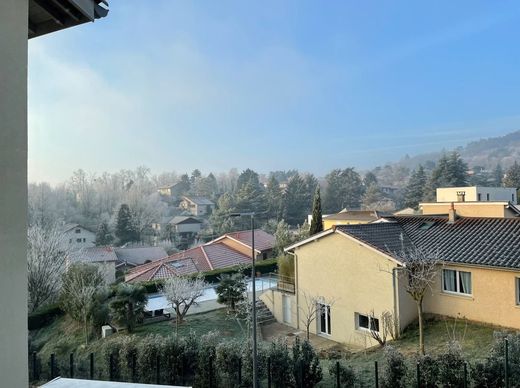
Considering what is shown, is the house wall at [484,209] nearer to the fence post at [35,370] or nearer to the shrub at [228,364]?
the shrub at [228,364]

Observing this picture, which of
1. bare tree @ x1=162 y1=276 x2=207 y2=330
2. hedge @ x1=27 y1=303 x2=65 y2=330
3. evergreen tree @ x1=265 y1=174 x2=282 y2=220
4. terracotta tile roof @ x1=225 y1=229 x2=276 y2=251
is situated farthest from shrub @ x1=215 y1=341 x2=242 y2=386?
evergreen tree @ x1=265 y1=174 x2=282 y2=220

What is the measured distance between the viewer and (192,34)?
80.6 feet

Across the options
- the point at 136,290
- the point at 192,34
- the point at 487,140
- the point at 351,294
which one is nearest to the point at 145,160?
the point at 192,34

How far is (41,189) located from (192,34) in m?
46.3

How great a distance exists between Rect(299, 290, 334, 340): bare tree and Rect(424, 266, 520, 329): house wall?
15.4 ft

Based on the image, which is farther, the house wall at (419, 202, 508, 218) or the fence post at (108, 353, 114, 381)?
the house wall at (419, 202, 508, 218)

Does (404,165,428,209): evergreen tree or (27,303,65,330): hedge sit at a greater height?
(404,165,428,209): evergreen tree

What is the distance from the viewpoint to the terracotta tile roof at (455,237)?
13.4 m

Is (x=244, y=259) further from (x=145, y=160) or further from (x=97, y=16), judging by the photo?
(x=145, y=160)

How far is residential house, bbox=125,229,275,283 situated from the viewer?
84.9 feet

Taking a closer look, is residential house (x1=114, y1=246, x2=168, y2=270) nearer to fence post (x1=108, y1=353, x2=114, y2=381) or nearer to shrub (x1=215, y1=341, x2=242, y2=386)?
fence post (x1=108, y1=353, x2=114, y2=381)

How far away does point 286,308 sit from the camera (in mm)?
18906

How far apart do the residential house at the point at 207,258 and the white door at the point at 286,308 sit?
850 centimetres

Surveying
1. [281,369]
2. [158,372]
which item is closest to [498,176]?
[281,369]
